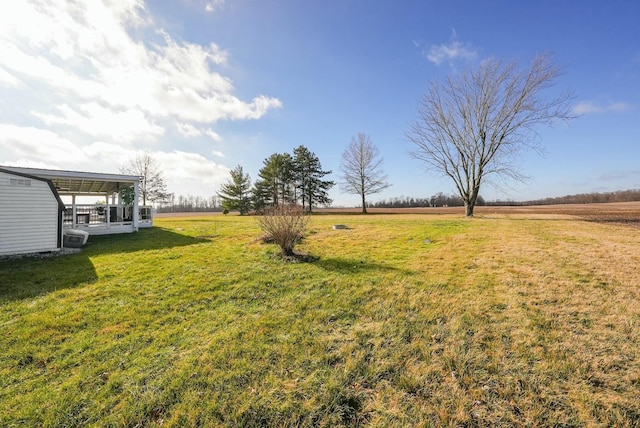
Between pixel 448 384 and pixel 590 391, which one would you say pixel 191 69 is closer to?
pixel 448 384

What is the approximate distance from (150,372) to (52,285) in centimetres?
468

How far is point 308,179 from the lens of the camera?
37.3m

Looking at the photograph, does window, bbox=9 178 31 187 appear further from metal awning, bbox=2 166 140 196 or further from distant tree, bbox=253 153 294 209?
distant tree, bbox=253 153 294 209

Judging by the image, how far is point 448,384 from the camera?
2.65 meters

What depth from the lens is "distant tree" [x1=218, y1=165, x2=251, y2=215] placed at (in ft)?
113

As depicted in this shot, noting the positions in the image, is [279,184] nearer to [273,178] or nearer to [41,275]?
[273,178]

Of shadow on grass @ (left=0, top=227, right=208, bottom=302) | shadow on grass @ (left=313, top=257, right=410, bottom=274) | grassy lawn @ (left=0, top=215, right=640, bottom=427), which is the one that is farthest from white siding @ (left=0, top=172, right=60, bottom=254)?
shadow on grass @ (left=313, top=257, right=410, bottom=274)

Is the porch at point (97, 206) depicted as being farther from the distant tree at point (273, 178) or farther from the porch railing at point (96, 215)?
the distant tree at point (273, 178)

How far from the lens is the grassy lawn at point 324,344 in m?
2.37

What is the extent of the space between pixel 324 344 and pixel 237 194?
3363 cm

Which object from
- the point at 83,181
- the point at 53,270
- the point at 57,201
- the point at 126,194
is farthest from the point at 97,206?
the point at 53,270

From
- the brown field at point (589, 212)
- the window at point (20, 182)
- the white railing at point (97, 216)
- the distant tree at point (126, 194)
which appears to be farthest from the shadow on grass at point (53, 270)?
the brown field at point (589, 212)

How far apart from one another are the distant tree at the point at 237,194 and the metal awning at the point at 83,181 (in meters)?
17.4

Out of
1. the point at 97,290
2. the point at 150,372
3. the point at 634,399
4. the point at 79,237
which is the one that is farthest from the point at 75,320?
the point at 79,237
